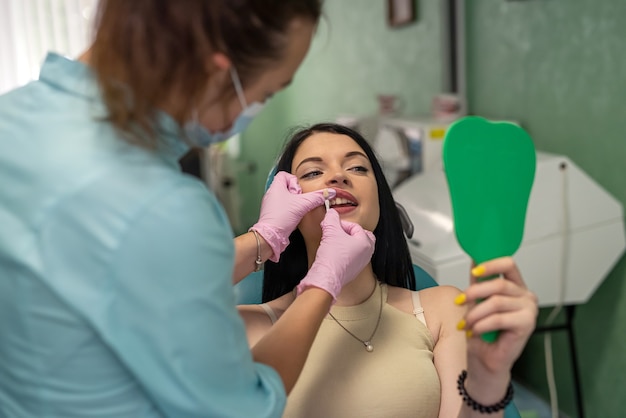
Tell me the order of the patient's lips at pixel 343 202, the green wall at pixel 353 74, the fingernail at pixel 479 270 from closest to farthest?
1. the fingernail at pixel 479 270
2. the patient's lips at pixel 343 202
3. the green wall at pixel 353 74

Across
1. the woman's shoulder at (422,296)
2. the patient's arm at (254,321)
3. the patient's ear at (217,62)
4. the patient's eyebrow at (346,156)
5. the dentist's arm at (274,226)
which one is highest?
the patient's ear at (217,62)

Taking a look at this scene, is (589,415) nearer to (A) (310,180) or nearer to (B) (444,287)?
(B) (444,287)

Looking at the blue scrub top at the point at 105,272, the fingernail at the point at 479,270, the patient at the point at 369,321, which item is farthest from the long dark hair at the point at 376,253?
the blue scrub top at the point at 105,272

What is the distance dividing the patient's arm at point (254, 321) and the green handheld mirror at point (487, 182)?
0.56 meters

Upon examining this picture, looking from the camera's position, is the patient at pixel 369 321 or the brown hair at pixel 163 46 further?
the patient at pixel 369 321

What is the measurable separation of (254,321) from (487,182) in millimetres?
659

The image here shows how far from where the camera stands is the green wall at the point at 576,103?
2.22 metres

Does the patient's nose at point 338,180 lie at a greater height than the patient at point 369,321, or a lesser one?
greater

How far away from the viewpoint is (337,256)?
1.14 meters

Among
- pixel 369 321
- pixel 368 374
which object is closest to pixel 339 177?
pixel 369 321

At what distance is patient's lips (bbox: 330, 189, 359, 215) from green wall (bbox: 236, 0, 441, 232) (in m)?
1.30

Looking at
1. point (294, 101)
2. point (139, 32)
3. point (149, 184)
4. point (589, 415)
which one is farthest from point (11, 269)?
point (294, 101)

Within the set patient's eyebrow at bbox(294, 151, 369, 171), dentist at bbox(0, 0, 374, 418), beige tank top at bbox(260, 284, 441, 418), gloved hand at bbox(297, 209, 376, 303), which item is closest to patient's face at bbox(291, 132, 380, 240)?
patient's eyebrow at bbox(294, 151, 369, 171)

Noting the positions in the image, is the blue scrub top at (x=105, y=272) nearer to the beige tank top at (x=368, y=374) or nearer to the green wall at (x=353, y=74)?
the beige tank top at (x=368, y=374)
